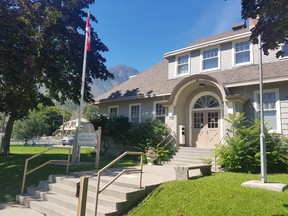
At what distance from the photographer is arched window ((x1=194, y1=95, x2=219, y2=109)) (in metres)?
15.4

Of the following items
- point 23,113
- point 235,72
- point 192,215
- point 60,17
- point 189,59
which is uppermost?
point 60,17

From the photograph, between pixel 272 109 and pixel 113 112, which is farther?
pixel 113 112

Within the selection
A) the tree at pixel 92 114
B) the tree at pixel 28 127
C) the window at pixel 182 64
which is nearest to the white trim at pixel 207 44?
the window at pixel 182 64

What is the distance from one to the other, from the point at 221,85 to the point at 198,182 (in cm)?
683

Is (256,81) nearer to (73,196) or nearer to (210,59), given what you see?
(210,59)

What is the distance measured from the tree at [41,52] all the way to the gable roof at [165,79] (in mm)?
2317

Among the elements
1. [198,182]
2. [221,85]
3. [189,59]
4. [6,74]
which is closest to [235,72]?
[221,85]

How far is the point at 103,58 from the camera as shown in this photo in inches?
779

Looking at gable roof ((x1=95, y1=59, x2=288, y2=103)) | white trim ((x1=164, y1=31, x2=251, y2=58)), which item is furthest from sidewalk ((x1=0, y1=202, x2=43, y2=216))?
white trim ((x1=164, y1=31, x2=251, y2=58))

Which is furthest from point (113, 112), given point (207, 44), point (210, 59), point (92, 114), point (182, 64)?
point (207, 44)

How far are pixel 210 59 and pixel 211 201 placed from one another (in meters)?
11.8

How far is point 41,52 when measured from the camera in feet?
50.1

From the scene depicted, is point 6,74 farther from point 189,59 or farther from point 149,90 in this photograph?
point 189,59

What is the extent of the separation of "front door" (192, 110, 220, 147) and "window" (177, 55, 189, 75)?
11.1ft
